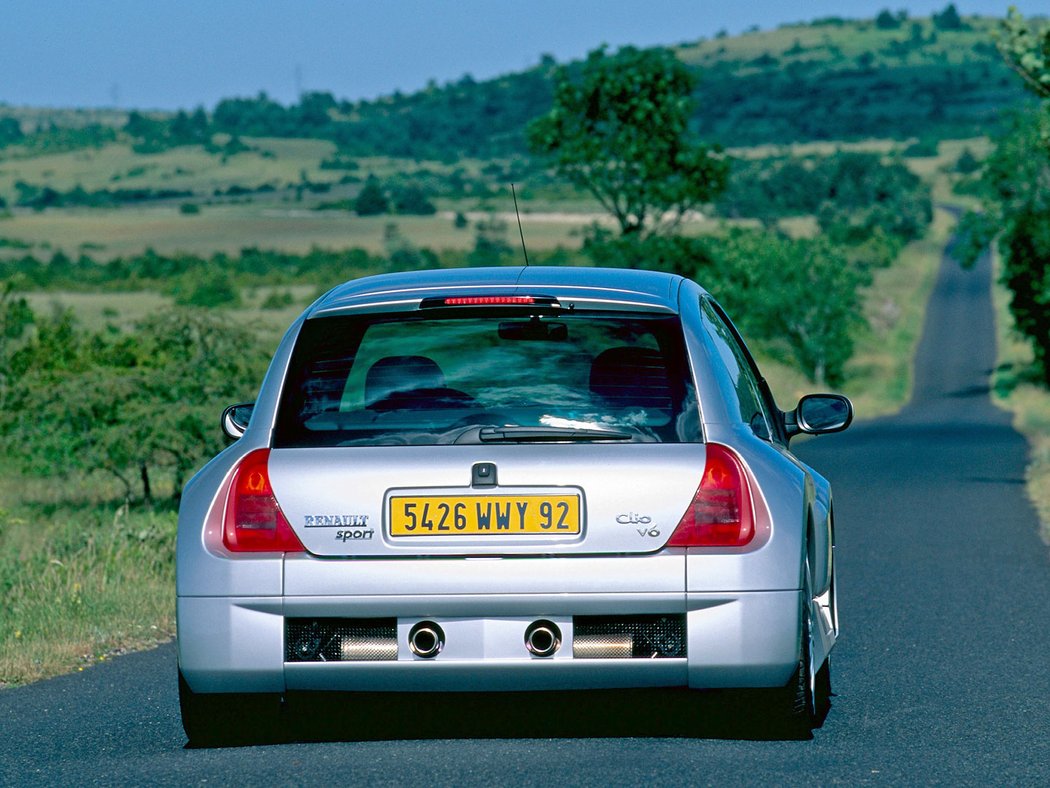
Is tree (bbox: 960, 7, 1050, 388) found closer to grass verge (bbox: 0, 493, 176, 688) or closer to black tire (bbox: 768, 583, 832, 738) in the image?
grass verge (bbox: 0, 493, 176, 688)

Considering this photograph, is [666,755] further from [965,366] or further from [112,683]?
[965,366]

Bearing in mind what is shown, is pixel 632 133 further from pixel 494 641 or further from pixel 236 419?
pixel 494 641

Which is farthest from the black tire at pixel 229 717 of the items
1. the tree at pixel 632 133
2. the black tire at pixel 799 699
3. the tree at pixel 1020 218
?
the tree at pixel 1020 218

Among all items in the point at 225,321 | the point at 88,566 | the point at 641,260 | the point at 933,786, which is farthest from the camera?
the point at 641,260

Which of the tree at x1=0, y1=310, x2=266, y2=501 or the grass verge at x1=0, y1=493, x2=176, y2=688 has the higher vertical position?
the grass verge at x1=0, y1=493, x2=176, y2=688

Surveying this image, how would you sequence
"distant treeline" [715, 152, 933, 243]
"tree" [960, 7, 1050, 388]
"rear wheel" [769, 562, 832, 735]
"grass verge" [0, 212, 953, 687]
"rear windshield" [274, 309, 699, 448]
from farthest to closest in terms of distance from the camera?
"distant treeline" [715, 152, 933, 243]
"tree" [960, 7, 1050, 388]
"grass verge" [0, 212, 953, 687]
"rear wheel" [769, 562, 832, 735]
"rear windshield" [274, 309, 699, 448]

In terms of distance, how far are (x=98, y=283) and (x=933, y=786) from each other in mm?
93937

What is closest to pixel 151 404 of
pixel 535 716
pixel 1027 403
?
pixel 535 716

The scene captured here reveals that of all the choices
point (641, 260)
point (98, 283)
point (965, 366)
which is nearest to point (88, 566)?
point (641, 260)

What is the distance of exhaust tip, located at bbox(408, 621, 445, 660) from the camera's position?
5.30 meters

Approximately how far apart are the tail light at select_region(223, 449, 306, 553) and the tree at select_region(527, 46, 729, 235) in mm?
31853


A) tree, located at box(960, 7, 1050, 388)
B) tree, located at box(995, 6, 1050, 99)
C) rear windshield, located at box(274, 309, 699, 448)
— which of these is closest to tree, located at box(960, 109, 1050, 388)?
tree, located at box(960, 7, 1050, 388)

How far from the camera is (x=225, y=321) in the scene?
2112 cm

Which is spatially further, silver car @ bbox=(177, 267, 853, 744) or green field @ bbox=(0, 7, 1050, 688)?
green field @ bbox=(0, 7, 1050, 688)
